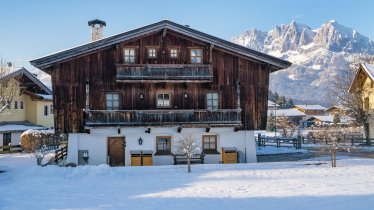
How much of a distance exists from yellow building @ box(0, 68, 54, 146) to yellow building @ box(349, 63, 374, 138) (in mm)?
35587

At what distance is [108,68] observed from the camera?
27.1 metres

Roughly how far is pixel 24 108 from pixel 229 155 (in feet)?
87.3

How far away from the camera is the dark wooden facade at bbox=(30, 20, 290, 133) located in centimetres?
2667

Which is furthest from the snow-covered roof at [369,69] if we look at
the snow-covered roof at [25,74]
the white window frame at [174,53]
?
the snow-covered roof at [25,74]

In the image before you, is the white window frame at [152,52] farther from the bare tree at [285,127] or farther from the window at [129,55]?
the bare tree at [285,127]

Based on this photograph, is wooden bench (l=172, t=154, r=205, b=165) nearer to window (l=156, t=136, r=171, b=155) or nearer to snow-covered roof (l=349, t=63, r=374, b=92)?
window (l=156, t=136, r=171, b=155)

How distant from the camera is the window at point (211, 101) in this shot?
2817 centimetres

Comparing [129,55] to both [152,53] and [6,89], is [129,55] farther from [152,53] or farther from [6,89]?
[6,89]

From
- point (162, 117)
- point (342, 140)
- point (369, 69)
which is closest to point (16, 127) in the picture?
point (162, 117)

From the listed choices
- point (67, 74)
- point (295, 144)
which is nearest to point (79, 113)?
point (67, 74)

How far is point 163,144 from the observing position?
1085 inches

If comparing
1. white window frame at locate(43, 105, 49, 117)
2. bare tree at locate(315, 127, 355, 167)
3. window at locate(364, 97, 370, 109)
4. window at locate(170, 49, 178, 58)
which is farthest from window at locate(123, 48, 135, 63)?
window at locate(364, 97, 370, 109)

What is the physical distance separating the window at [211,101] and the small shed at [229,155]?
3.17 metres

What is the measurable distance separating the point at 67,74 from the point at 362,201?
20.2 meters
